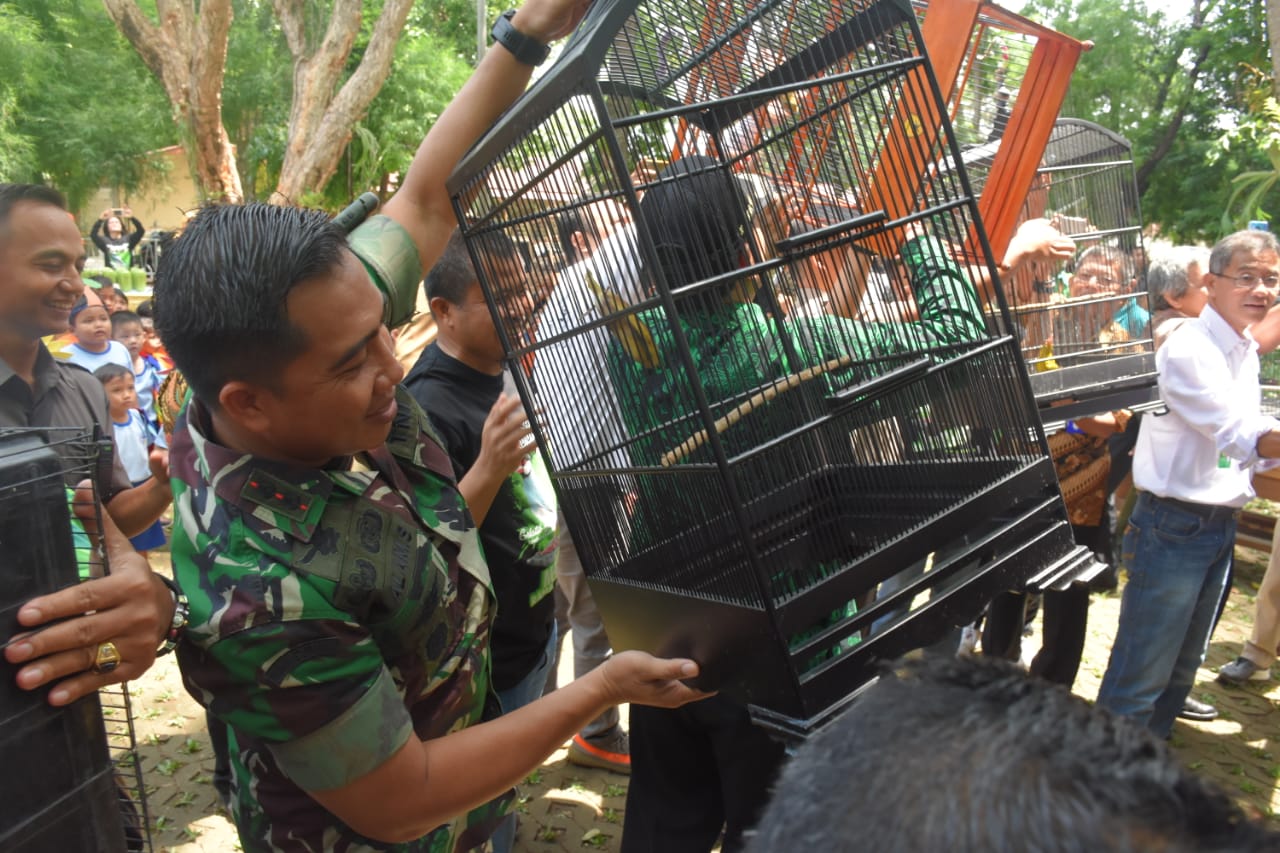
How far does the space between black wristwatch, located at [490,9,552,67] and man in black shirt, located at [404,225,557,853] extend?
67cm

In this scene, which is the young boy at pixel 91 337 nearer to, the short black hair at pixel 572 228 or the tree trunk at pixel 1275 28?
the short black hair at pixel 572 228

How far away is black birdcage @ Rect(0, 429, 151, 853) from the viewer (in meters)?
1.04

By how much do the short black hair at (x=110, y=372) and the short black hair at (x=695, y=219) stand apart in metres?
4.58

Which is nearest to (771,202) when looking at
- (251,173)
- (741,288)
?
(741,288)

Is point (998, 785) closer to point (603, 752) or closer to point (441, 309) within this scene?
point (441, 309)

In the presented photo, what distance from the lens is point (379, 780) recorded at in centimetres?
115

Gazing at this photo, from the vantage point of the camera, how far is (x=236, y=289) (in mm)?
1114

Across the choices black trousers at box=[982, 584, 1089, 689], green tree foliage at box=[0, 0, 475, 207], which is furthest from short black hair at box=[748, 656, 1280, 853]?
green tree foliage at box=[0, 0, 475, 207]

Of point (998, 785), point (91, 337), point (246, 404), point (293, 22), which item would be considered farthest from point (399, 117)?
point (998, 785)

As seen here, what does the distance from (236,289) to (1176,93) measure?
21.3 meters

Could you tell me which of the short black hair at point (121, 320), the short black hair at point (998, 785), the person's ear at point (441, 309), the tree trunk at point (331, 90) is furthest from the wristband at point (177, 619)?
the tree trunk at point (331, 90)

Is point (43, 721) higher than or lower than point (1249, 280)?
higher

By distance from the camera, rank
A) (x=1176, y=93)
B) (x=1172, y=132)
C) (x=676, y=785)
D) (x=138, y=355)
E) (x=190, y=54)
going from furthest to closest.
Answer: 1. (x=1176, y=93)
2. (x=1172, y=132)
3. (x=190, y=54)
4. (x=138, y=355)
5. (x=676, y=785)

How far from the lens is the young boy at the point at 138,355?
602cm
